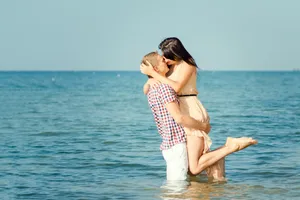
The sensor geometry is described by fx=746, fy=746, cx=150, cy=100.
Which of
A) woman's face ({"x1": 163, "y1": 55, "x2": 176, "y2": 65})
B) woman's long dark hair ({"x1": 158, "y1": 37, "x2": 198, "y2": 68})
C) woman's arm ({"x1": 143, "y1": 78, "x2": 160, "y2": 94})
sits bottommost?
woman's arm ({"x1": 143, "y1": 78, "x2": 160, "y2": 94})

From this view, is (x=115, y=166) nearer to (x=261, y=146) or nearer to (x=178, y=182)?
(x=178, y=182)

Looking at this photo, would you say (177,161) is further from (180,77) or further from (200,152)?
(180,77)

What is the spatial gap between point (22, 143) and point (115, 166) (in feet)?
12.8

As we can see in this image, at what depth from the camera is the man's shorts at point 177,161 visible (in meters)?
9.05

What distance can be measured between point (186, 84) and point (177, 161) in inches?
37.3

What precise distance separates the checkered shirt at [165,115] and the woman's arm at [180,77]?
0.25 ft

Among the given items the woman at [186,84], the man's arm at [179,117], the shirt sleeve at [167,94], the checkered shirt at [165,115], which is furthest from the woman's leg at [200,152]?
the shirt sleeve at [167,94]

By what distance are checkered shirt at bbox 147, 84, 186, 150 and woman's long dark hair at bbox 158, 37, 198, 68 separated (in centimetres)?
38

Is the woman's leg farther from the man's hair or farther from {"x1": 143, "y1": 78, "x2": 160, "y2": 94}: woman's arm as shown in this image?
the man's hair

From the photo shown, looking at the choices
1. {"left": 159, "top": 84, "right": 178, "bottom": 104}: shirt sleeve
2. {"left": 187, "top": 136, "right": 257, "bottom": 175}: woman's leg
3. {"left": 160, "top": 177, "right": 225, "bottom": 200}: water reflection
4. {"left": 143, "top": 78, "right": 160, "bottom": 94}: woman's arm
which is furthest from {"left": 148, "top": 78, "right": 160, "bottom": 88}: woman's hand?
{"left": 160, "top": 177, "right": 225, "bottom": 200}: water reflection

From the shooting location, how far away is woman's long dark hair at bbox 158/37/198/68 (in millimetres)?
8898

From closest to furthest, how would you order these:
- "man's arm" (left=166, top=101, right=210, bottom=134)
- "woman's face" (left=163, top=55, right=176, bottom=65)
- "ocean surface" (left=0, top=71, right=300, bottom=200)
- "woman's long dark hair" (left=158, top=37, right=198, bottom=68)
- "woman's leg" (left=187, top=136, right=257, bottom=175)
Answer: "man's arm" (left=166, top=101, right=210, bottom=134)
"woman's long dark hair" (left=158, top=37, right=198, bottom=68)
"woman's face" (left=163, top=55, right=176, bottom=65)
"woman's leg" (left=187, top=136, right=257, bottom=175)
"ocean surface" (left=0, top=71, right=300, bottom=200)

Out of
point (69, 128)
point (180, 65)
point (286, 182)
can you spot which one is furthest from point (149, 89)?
point (69, 128)

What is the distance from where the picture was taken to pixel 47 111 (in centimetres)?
2778
